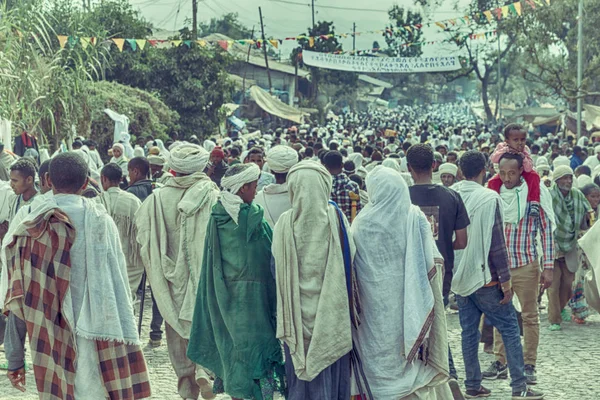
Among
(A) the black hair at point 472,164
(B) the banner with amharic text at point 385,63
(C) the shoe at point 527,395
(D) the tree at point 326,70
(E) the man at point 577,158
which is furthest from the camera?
(D) the tree at point 326,70

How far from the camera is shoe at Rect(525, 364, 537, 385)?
707cm

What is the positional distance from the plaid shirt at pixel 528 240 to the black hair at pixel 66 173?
3.48m

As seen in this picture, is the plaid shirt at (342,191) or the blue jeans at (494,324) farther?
the plaid shirt at (342,191)

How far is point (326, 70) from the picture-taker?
194 ft

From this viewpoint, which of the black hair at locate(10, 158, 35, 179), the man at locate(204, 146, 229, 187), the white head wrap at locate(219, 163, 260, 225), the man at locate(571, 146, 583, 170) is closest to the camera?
the white head wrap at locate(219, 163, 260, 225)

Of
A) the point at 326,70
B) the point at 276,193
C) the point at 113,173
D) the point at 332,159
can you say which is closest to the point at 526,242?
the point at 276,193

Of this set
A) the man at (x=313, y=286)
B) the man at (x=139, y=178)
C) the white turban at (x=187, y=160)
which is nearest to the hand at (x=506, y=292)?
the man at (x=313, y=286)

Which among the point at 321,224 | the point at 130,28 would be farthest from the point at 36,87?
the point at 130,28

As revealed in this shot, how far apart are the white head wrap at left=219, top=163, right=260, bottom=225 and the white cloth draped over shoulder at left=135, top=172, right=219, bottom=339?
38.0 inches

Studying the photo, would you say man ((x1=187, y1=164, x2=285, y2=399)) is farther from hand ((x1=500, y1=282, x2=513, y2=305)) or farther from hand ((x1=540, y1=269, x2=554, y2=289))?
hand ((x1=540, y1=269, x2=554, y2=289))

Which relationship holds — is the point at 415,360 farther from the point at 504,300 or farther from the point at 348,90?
the point at 348,90

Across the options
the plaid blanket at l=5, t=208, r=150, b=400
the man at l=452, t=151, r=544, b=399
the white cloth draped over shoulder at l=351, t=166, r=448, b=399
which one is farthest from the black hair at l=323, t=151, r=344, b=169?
the plaid blanket at l=5, t=208, r=150, b=400

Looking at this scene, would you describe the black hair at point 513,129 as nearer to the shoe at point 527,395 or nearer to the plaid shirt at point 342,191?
the plaid shirt at point 342,191

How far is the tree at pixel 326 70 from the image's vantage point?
50.3 metres
